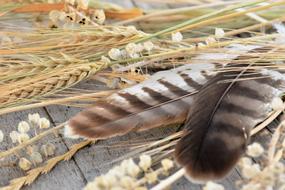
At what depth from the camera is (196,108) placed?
139cm

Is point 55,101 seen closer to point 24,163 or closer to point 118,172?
point 24,163

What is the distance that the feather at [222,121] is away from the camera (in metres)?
1.22

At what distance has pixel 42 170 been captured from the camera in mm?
1399

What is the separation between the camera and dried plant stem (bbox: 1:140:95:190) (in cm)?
135

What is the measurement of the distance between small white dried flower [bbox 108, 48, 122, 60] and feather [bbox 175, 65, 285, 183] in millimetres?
229

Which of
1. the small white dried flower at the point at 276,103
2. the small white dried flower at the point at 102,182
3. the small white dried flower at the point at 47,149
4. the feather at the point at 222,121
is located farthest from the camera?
the small white dried flower at the point at 47,149

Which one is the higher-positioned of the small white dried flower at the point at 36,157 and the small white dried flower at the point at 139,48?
the small white dried flower at the point at 139,48

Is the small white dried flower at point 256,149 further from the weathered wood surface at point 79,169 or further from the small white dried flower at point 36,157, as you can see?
the small white dried flower at point 36,157

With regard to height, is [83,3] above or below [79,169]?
above

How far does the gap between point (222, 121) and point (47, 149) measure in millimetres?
362

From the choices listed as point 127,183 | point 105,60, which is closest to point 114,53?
point 105,60

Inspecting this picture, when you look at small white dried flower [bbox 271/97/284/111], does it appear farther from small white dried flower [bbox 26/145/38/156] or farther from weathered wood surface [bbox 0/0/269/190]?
small white dried flower [bbox 26/145/38/156]

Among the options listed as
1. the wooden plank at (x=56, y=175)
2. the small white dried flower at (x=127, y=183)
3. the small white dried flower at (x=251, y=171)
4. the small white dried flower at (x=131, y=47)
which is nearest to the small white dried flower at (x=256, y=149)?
the small white dried flower at (x=251, y=171)

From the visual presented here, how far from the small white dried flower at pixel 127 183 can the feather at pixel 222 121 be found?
0.12 m
